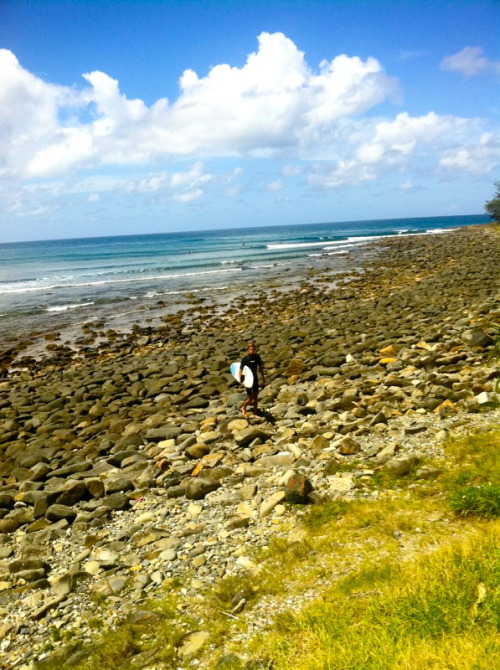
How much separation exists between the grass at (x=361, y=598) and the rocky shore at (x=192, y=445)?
16.2 inches

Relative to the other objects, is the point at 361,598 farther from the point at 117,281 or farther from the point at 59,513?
the point at 117,281

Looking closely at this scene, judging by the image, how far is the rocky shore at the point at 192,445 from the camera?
596 centimetres

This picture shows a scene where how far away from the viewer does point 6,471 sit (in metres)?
11.0

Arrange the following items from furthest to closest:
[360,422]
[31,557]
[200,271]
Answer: [200,271]
[360,422]
[31,557]

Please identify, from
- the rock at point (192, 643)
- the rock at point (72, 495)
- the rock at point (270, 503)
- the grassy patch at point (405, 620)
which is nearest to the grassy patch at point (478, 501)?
the grassy patch at point (405, 620)

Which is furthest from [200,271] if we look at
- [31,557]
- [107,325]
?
[31,557]

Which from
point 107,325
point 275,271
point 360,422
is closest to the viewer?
point 360,422

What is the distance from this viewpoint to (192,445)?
998cm

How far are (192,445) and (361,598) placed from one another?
597cm

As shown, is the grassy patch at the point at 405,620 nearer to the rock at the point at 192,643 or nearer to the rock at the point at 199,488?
the rock at the point at 192,643

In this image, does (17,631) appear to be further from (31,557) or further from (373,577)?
(373,577)

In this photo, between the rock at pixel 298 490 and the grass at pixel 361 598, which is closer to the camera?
the grass at pixel 361 598

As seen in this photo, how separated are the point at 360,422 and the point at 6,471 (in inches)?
335

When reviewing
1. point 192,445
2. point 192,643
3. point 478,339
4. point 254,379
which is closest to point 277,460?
point 192,445
